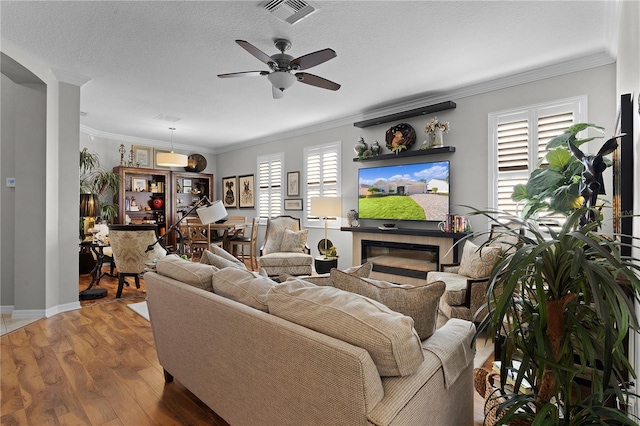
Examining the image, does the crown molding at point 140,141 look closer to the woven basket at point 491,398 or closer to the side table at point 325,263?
the side table at point 325,263

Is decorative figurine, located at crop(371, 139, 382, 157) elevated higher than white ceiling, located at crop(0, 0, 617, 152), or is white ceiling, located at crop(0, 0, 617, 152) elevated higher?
white ceiling, located at crop(0, 0, 617, 152)

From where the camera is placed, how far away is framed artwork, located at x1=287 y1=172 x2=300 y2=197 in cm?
665

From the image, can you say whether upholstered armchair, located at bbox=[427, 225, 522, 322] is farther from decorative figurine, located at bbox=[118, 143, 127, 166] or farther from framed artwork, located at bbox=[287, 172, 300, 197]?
decorative figurine, located at bbox=[118, 143, 127, 166]

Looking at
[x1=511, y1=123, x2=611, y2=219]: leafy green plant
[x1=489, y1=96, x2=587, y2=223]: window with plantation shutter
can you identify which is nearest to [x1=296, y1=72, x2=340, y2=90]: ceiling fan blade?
[x1=511, y1=123, x2=611, y2=219]: leafy green plant

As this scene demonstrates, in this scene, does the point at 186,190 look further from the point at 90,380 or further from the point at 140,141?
the point at 90,380

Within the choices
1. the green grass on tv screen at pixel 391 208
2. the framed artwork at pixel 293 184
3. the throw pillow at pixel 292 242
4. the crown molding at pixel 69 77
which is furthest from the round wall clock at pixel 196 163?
the green grass on tv screen at pixel 391 208

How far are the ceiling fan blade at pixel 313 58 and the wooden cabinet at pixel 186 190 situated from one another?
5.48 meters

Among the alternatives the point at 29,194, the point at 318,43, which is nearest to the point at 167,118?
the point at 29,194

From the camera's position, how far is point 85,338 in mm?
3070

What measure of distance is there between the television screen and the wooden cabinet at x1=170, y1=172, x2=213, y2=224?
4.23m

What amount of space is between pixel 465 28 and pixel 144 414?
3.58 m

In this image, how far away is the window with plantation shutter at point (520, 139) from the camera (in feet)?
11.8

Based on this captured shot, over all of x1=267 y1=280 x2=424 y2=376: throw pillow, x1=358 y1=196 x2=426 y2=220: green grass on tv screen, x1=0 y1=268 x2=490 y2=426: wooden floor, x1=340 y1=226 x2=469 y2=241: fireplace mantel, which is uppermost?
x1=358 y1=196 x2=426 y2=220: green grass on tv screen

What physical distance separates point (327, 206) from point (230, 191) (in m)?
3.73
